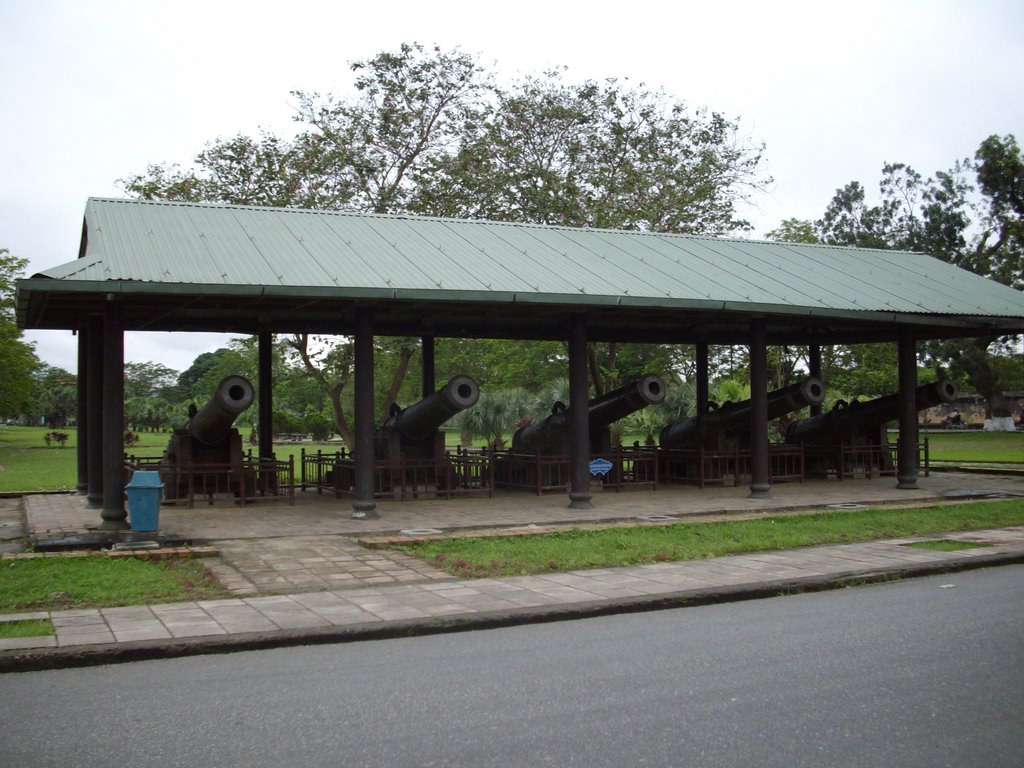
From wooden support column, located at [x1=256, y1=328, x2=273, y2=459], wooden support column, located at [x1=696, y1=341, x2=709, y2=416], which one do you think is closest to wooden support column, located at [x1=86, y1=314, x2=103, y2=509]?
wooden support column, located at [x1=256, y1=328, x2=273, y2=459]

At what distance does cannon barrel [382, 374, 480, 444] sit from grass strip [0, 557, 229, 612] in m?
5.92

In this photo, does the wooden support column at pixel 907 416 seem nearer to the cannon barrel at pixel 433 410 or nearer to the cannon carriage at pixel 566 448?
the cannon carriage at pixel 566 448

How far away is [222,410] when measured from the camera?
14.2 m

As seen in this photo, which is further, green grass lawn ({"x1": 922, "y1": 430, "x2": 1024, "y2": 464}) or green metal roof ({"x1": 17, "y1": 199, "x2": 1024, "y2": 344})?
green grass lawn ({"x1": 922, "y1": 430, "x2": 1024, "y2": 464})

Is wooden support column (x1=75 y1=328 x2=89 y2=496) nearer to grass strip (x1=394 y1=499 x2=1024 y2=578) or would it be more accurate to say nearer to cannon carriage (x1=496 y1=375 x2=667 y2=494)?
cannon carriage (x1=496 y1=375 x2=667 y2=494)

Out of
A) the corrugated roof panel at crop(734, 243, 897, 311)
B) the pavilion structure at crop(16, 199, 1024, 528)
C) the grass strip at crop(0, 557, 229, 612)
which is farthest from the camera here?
the corrugated roof panel at crop(734, 243, 897, 311)

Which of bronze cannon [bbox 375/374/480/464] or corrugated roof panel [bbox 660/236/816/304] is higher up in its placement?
corrugated roof panel [bbox 660/236/816/304]

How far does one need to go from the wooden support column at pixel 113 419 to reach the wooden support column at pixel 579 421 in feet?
20.7

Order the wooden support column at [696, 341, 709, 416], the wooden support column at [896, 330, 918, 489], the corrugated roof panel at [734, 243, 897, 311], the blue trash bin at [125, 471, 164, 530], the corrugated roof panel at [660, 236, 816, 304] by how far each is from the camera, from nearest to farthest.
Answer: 1. the blue trash bin at [125, 471, 164, 530]
2. the corrugated roof panel at [660, 236, 816, 304]
3. the corrugated roof panel at [734, 243, 897, 311]
4. the wooden support column at [896, 330, 918, 489]
5. the wooden support column at [696, 341, 709, 416]

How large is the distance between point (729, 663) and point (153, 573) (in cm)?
560

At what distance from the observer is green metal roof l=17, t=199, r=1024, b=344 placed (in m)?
12.2

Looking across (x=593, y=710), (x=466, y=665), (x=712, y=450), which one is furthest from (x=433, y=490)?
(x=593, y=710)

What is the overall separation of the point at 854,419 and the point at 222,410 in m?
12.5

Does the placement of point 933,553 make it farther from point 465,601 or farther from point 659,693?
point 659,693
